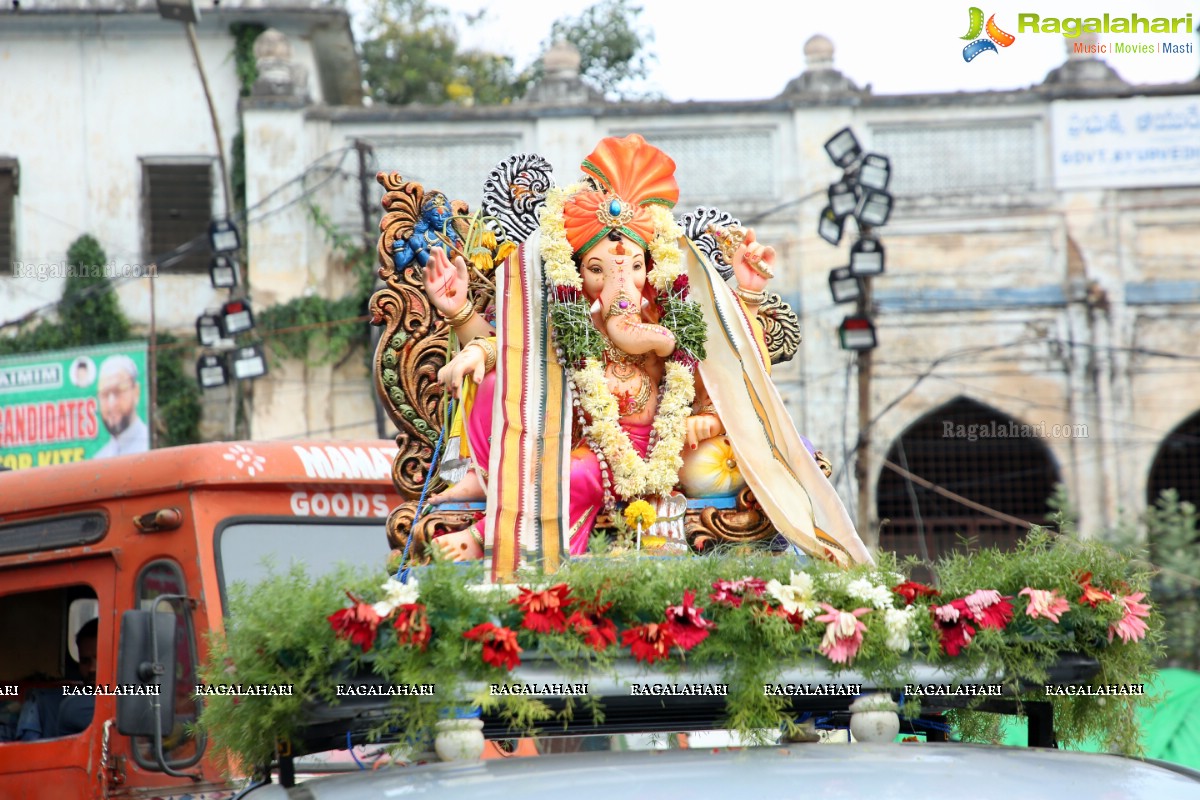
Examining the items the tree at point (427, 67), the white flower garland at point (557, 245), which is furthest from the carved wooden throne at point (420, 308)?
the tree at point (427, 67)

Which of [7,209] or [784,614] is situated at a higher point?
[7,209]

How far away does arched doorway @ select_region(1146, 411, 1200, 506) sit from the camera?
62.5 ft

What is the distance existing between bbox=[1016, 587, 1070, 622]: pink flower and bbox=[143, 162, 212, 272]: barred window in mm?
17043

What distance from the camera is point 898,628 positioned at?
11.0 ft

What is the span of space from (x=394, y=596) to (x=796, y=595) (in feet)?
2.92

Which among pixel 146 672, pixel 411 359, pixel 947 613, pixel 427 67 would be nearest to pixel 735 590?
pixel 947 613

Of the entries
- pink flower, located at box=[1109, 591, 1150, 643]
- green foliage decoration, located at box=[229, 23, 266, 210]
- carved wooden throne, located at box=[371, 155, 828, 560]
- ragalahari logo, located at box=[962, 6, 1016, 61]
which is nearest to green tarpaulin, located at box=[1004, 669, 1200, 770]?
ragalahari logo, located at box=[962, 6, 1016, 61]

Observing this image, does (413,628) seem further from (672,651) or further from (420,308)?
(420,308)

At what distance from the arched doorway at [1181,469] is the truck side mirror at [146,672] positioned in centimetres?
1602

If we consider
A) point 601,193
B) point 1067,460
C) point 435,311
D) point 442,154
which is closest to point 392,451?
point 435,311

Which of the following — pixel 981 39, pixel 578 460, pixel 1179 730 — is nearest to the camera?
pixel 578 460

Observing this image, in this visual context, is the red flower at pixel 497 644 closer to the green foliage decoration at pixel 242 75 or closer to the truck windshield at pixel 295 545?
the truck windshield at pixel 295 545

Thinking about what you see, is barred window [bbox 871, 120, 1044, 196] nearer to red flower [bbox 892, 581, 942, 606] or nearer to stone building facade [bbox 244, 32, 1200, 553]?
stone building facade [bbox 244, 32, 1200, 553]

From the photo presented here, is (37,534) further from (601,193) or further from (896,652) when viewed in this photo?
(896,652)
